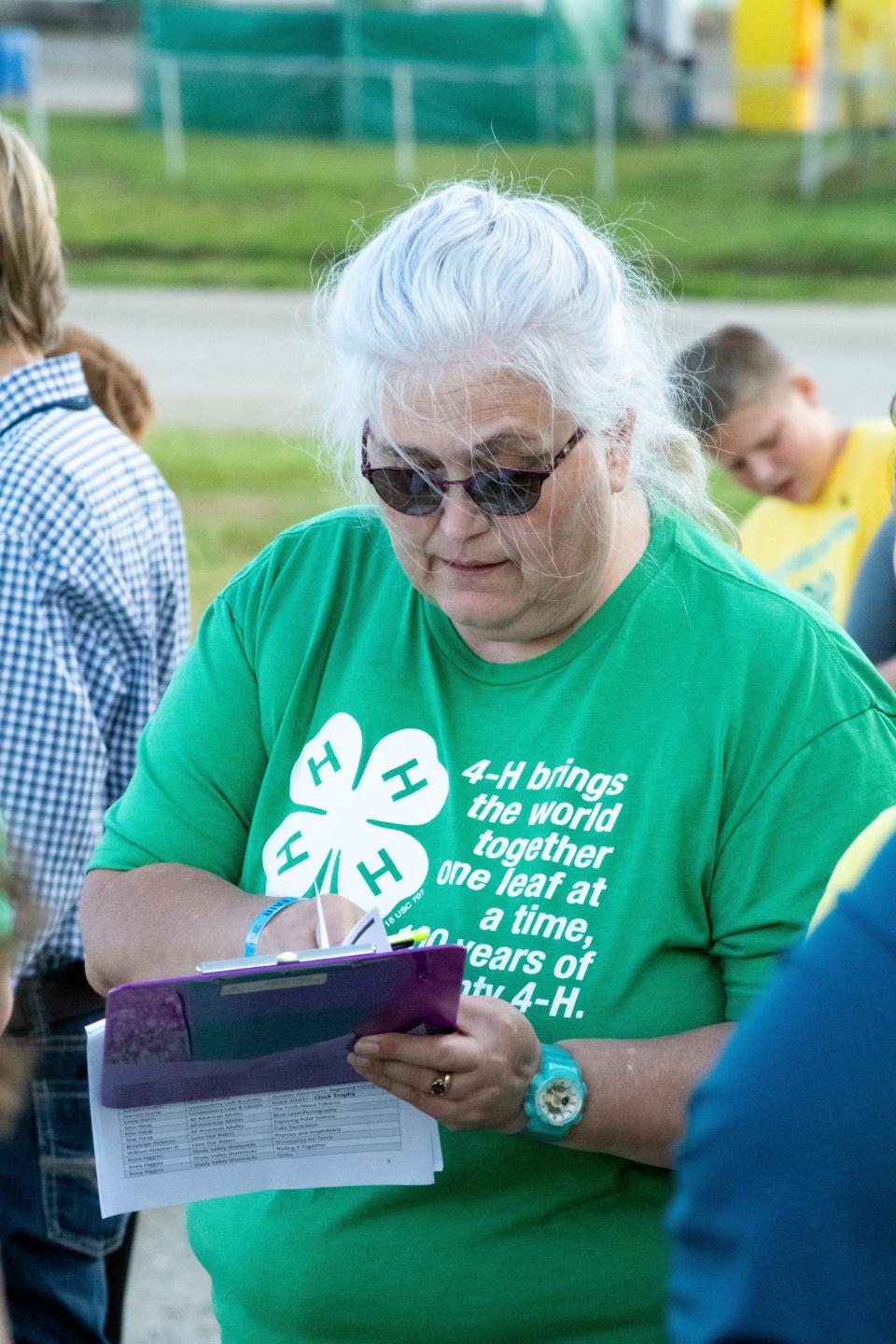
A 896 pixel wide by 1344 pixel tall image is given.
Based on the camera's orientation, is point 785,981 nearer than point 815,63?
Yes

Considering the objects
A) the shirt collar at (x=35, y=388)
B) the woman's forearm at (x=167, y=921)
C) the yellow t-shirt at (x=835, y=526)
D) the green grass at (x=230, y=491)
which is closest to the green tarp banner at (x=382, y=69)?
the green grass at (x=230, y=491)

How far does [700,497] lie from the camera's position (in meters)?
2.25

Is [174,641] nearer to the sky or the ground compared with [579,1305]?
nearer to the sky

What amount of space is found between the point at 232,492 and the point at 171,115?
13.6 metres

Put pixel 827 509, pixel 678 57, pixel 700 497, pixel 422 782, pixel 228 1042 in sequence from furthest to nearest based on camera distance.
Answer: pixel 678 57 → pixel 827 509 → pixel 700 497 → pixel 422 782 → pixel 228 1042

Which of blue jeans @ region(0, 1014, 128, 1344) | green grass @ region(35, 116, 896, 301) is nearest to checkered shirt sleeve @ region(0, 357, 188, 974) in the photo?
blue jeans @ region(0, 1014, 128, 1344)

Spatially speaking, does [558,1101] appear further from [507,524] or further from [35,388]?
[35,388]

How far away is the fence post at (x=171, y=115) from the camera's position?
19859mm

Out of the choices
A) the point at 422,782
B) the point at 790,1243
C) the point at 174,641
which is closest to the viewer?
the point at 790,1243

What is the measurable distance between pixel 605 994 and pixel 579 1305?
14.1 inches

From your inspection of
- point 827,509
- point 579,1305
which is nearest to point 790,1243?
point 579,1305

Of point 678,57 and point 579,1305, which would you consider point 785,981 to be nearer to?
point 579,1305

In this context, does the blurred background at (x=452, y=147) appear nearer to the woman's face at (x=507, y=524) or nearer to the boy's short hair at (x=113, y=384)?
the boy's short hair at (x=113, y=384)

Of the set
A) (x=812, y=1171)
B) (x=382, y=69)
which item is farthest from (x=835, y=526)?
(x=382, y=69)
